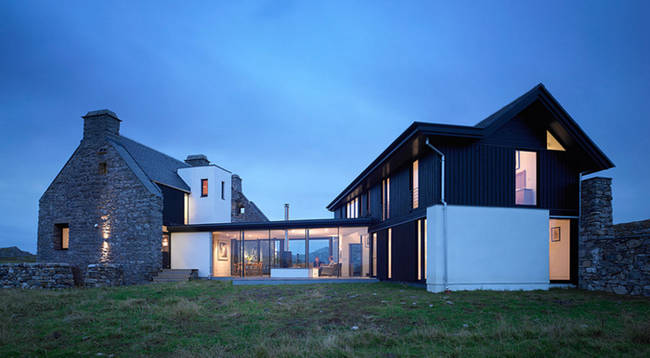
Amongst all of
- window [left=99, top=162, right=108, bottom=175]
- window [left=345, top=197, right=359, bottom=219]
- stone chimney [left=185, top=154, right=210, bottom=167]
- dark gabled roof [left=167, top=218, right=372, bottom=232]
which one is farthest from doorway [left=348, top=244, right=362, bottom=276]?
window [left=99, top=162, right=108, bottom=175]

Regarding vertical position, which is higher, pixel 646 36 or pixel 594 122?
pixel 646 36

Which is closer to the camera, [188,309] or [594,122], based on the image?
[188,309]

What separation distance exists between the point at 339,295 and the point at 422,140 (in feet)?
18.0

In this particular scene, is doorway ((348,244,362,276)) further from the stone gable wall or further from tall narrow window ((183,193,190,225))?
tall narrow window ((183,193,190,225))

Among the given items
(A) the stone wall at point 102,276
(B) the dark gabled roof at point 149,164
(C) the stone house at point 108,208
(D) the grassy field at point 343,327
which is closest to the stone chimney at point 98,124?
(C) the stone house at point 108,208

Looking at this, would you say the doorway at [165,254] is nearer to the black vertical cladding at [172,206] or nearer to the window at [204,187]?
the black vertical cladding at [172,206]

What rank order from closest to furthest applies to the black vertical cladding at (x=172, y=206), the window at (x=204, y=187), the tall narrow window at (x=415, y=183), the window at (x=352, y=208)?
the tall narrow window at (x=415, y=183)
the black vertical cladding at (x=172, y=206)
the window at (x=352, y=208)
the window at (x=204, y=187)

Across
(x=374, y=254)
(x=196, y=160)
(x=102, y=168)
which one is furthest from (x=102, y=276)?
(x=374, y=254)

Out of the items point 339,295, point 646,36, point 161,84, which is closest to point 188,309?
point 339,295

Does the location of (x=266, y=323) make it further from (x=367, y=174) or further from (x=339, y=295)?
(x=367, y=174)

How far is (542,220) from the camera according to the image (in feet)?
39.7

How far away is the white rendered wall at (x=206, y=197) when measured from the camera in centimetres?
2409

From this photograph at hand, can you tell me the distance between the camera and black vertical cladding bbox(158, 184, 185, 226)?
21812 millimetres

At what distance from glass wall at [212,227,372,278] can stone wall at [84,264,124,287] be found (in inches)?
192
